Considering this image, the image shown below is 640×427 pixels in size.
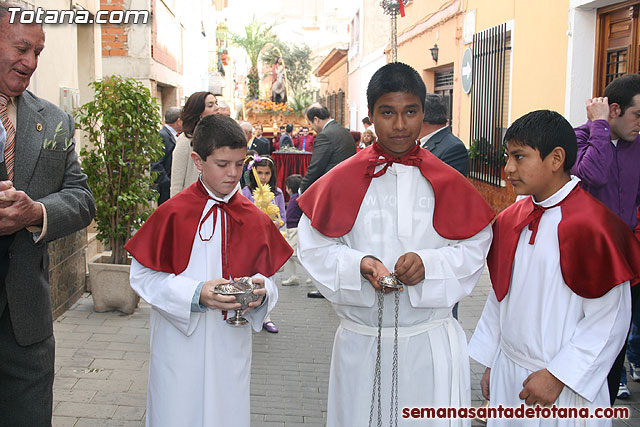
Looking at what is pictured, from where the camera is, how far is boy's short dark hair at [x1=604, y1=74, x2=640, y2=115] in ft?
12.6

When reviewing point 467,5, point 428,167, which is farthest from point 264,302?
point 467,5

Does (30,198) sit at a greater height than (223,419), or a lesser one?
greater

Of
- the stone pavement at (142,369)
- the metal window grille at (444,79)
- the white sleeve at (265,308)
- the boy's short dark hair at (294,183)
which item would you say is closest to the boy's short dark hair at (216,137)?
the white sleeve at (265,308)

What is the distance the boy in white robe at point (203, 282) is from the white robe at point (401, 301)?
342mm

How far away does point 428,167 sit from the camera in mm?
2639

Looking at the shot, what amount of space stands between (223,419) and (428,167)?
1386 millimetres

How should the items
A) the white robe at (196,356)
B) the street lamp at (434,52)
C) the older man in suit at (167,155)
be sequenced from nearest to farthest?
the white robe at (196,356)
the older man in suit at (167,155)
the street lamp at (434,52)

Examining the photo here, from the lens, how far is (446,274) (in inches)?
98.6

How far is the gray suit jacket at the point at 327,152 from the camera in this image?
283 inches

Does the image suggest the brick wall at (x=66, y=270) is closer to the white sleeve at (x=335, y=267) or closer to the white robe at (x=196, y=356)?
the white robe at (x=196, y=356)

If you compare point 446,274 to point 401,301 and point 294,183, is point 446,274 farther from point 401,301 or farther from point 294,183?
point 294,183

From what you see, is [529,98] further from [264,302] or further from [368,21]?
[368,21]

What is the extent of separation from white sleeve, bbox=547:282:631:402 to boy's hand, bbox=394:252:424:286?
2.12 ft

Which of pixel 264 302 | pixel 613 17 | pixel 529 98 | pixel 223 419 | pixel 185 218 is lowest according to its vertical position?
pixel 223 419
